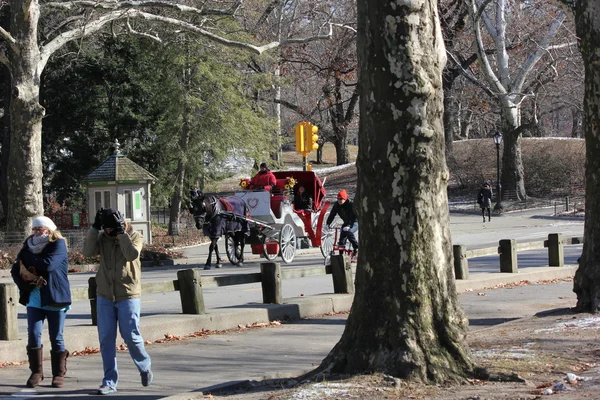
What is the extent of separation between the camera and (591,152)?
13.6 metres

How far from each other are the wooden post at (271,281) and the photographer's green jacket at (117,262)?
5.88m

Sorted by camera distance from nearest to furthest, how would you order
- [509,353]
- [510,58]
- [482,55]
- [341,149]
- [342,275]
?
1. [509,353]
2. [342,275]
3. [482,55]
4. [510,58]
5. [341,149]

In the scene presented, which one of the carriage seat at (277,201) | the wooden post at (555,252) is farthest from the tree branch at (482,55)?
the wooden post at (555,252)

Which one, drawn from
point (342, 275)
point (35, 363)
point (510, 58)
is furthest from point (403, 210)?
point (510, 58)

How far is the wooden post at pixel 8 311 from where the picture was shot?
10430 mm

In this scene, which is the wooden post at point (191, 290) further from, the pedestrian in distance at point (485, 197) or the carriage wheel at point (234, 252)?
the pedestrian in distance at point (485, 197)

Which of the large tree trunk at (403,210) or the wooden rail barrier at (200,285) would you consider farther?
the wooden rail barrier at (200,285)

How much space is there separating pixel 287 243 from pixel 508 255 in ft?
23.8

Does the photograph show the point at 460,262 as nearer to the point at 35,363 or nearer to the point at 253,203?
the point at 253,203

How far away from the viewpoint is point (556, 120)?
338 ft

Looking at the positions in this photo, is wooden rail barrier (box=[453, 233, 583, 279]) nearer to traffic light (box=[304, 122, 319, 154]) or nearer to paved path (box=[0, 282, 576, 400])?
paved path (box=[0, 282, 576, 400])

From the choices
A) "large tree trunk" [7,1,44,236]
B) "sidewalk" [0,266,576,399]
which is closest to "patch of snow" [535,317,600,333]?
"sidewalk" [0,266,576,399]

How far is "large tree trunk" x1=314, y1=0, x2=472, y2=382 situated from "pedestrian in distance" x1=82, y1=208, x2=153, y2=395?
187 centimetres

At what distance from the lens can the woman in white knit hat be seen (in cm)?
919
